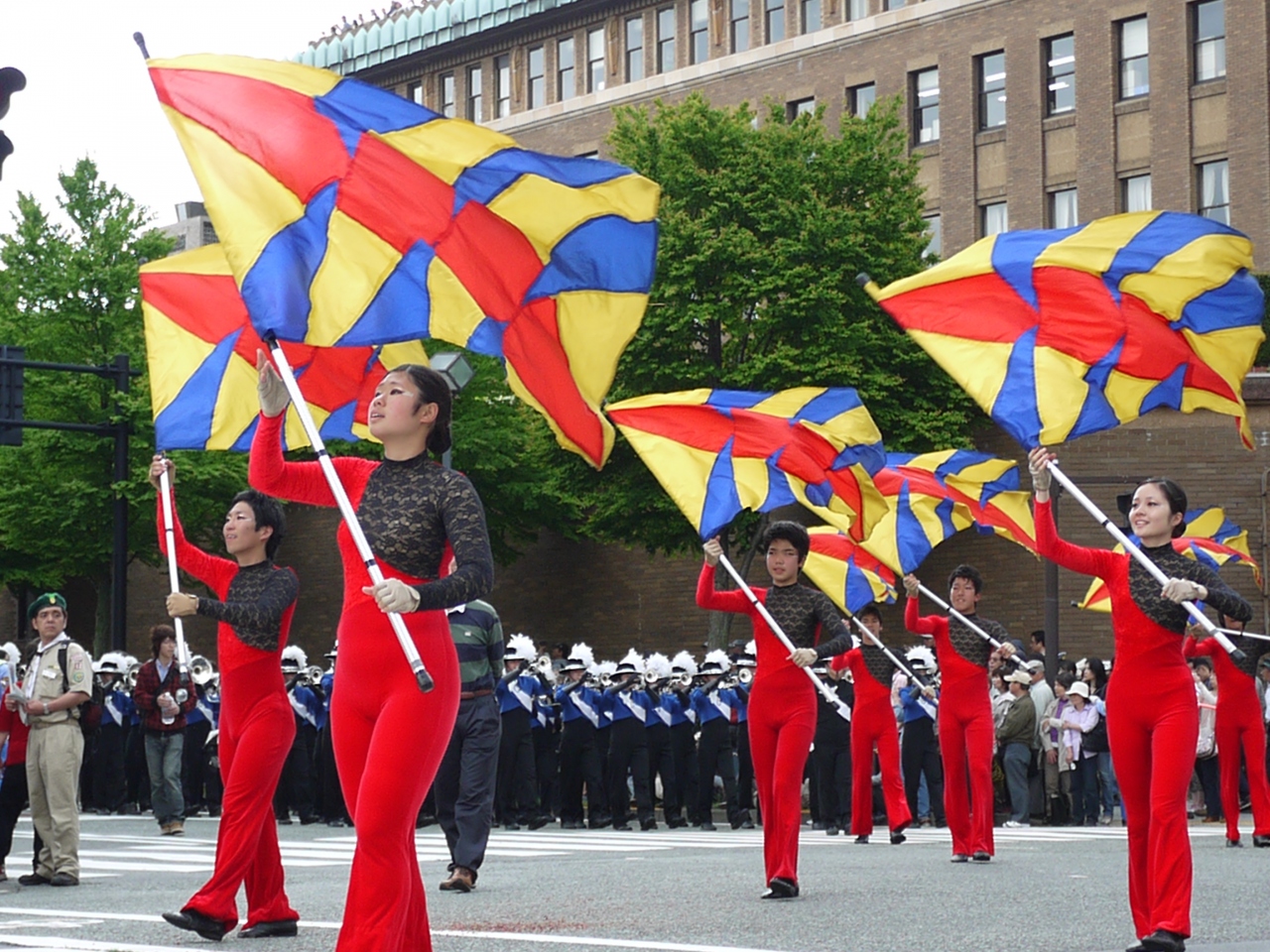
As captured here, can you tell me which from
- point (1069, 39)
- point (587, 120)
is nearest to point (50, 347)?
point (587, 120)

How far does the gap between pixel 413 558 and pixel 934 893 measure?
5574 mm

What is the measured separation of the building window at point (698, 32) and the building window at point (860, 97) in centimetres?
522

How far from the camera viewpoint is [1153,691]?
376 inches

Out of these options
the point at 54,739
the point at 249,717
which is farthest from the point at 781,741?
the point at 54,739

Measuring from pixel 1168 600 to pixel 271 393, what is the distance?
4.44 meters

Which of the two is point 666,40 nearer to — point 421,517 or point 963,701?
point 963,701

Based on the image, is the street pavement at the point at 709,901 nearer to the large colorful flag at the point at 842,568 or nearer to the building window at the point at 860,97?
the large colorful flag at the point at 842,568

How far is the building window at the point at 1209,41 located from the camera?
48531mm

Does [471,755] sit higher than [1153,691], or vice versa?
[1153,691]

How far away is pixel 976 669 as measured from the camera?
16.0 m

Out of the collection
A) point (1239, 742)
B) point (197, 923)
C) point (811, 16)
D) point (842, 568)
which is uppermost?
point (811, 16)

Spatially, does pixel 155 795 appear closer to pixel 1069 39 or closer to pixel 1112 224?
pixel 1112 224

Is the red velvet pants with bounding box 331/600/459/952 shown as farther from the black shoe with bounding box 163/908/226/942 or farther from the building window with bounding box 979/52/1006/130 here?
the building window with bounding box 979/52/1006/130

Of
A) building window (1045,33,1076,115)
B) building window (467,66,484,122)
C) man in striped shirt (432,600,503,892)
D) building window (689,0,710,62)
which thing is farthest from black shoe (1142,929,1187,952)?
building window (467,66,484,122)
